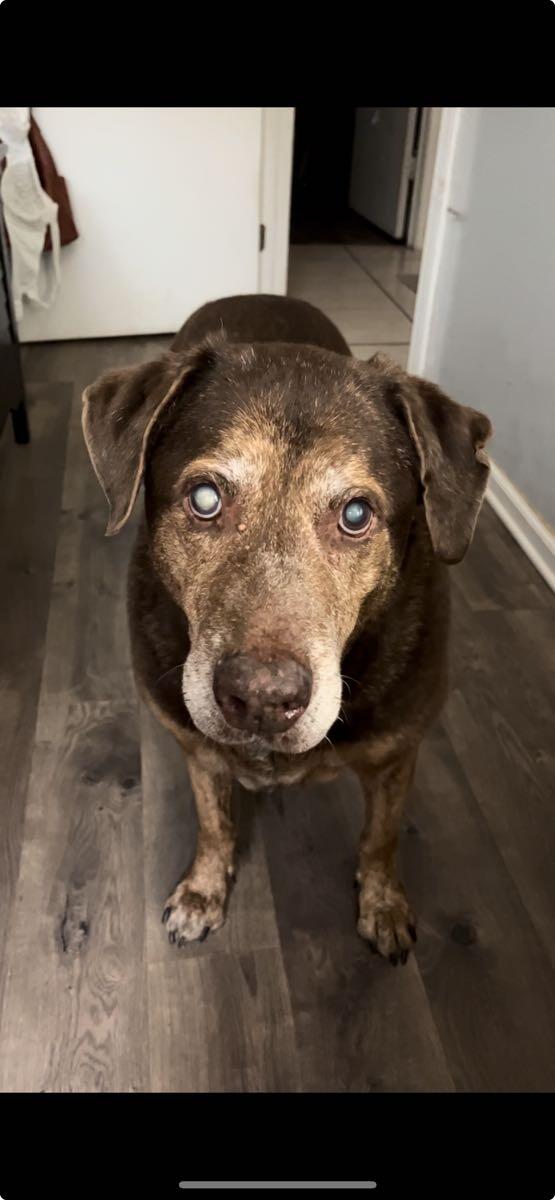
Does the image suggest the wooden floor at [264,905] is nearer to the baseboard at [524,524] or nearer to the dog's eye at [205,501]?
the baseboard at [524,524]

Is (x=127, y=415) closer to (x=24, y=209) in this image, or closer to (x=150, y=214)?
(x=24, y=209)

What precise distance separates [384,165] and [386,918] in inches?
285

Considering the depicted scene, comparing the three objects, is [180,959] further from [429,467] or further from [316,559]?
[429,467]

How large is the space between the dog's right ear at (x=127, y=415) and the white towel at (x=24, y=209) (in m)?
2.83

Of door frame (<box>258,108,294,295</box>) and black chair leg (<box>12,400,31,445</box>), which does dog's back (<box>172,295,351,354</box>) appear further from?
door frame (<box>258,108,294,295</box>)

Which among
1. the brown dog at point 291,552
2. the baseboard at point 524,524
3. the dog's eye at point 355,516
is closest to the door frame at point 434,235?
the baseboard at point 524,524

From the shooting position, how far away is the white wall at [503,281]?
2.85 m

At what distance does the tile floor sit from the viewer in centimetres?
495

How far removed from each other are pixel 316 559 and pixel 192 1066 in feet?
3.34

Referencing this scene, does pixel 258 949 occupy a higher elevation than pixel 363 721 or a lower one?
lower
